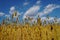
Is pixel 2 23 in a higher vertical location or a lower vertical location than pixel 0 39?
higher

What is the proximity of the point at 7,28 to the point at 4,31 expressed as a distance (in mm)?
83

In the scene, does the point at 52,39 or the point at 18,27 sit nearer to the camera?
the point at 52,39

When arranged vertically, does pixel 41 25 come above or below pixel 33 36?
above

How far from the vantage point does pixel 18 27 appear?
9.96 feet

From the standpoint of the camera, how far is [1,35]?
2973mm

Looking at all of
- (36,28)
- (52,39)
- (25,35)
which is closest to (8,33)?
(25,35)

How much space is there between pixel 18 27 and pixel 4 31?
0.26 meters

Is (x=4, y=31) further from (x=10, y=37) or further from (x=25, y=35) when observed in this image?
(x=25, y=35)

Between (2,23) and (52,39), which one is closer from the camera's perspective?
(52,39)

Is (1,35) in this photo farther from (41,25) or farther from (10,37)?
(41,25)

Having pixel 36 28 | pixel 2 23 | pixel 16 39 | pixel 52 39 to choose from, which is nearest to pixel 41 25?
pixel 36 28

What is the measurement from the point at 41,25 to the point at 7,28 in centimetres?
62

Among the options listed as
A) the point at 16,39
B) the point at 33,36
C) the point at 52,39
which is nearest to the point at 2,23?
the point at 16,39

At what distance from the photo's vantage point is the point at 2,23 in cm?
306
